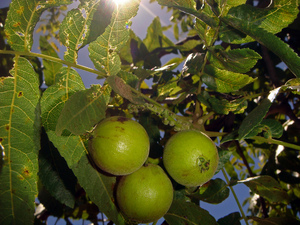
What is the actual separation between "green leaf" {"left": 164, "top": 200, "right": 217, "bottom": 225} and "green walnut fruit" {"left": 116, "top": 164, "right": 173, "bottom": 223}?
307 mm

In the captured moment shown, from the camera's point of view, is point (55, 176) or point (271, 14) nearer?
point (271, 14)

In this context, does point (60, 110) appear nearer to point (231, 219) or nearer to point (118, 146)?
point (118, 146)

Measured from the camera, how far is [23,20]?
1.48 m

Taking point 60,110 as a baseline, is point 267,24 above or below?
above

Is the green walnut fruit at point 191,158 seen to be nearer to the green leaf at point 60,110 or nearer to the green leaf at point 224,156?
the green leaf at point 224,156

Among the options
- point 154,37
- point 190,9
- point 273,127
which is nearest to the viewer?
point 190,9

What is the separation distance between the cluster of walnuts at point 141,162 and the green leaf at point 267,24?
671 millimetres

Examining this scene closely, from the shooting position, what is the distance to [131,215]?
Answer: 4.99 feet

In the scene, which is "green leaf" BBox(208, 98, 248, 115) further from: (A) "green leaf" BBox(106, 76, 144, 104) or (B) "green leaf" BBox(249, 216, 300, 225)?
(B) "green leaf" BBox(249, 216, 300, 225)

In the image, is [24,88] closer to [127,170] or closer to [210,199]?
[127,170]

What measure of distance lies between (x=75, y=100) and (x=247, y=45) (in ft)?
9.46

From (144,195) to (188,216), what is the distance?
534 mm

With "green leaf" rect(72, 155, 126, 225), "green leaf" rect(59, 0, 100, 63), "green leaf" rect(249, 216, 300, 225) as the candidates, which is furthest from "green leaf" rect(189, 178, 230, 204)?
"green leaf" rect(59, 0, 100, 63)

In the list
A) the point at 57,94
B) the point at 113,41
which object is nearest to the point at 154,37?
the point at 113,41
